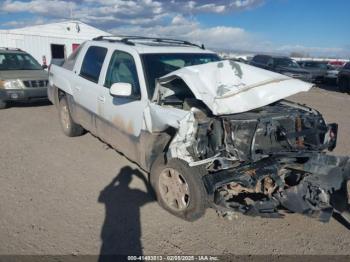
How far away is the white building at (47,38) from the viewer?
2106 centimetres

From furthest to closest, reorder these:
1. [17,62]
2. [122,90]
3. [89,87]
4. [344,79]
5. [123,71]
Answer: [344,79], [17,62], [89,87], [123,71], [122,90]

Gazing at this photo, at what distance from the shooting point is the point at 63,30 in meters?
22.3

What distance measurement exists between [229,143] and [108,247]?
5.32 feet

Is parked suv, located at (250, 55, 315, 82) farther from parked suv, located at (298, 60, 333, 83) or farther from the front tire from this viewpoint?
the front tire

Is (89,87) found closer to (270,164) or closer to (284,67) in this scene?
(270,164)

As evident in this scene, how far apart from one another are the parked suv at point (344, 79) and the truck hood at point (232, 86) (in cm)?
1478

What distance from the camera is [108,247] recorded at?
10.4 feet

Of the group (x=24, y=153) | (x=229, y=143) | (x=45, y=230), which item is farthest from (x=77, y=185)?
(x=229, y=143)

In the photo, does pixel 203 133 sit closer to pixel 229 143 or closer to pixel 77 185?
pixel 229 143

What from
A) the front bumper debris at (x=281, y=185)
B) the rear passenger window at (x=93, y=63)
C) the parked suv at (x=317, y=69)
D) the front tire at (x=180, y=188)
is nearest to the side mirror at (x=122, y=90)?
the front tire at (x=180, y=188)

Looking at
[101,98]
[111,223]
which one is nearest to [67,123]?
[101,98]

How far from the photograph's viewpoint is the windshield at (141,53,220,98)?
4227mm

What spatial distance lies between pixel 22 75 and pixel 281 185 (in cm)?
850

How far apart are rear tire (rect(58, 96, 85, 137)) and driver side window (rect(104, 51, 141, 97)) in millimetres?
1845
